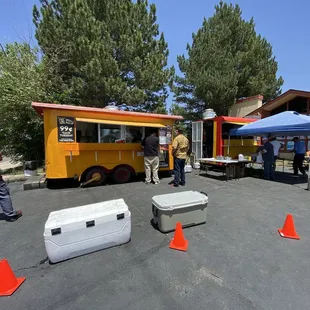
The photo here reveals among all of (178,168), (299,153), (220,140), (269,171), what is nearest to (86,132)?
(178,168)

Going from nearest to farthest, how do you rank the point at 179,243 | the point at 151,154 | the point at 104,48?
the point at 179,243 → the point at 151,154 → the point at 104,48

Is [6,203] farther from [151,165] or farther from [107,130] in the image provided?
[151,165]

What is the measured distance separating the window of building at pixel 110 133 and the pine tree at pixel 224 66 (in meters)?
9.61

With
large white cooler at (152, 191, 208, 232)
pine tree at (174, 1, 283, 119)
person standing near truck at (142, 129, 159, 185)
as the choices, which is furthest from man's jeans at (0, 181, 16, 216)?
pine tree at (174, 1, 283, 119)

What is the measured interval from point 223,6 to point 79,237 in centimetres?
1901

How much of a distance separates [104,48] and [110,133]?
5.73 metres

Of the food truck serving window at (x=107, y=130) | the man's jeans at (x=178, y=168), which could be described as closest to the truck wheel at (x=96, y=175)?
the food truck serving window at (x=107, y=130)

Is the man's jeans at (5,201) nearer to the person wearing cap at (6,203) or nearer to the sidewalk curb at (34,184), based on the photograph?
the person wearing cap at (6,203)

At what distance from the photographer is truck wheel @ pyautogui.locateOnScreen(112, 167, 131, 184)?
A: 698cm

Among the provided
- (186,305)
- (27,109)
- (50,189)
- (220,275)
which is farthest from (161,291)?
(27,109)

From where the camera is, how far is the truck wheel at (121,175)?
275 inches

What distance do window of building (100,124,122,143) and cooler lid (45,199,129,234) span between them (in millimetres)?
4012

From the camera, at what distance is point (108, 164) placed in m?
6.77

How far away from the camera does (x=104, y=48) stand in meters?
9.83
